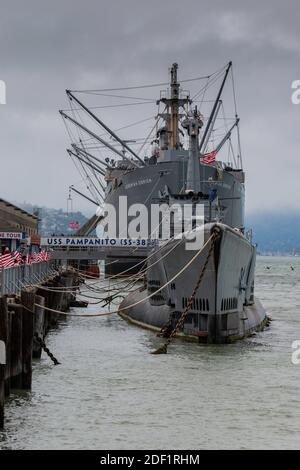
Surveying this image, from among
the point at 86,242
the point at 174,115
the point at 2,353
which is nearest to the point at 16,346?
the point at 2,353

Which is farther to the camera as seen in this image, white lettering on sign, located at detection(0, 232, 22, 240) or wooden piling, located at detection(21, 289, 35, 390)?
white lettering on sign, located at detection(0, 232, 22, 240)

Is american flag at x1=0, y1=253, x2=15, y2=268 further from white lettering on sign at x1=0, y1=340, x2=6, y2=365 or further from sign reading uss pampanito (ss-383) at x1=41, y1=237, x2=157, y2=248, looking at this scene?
sign reading uss pampanito (ss-383) at x1=41, y1=237, x2=157, y2=248

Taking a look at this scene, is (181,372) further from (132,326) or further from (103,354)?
(132,326)

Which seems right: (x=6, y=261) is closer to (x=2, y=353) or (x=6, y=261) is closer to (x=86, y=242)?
(x=2, y=353)

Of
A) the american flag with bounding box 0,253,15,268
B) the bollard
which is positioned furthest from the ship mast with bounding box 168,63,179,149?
the bollard

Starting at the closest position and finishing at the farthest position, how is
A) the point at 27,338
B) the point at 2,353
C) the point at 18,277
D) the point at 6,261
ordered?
the point at 2,353
the point at 27,338
the point at 6,261
the point at 18,277

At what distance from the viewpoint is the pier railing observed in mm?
22906

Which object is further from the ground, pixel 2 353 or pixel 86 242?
pixel 86 242

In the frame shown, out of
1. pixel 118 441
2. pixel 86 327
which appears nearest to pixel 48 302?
pixel 86 327

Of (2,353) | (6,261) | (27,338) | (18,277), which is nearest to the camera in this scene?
(2,353)

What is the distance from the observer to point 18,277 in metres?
27.7

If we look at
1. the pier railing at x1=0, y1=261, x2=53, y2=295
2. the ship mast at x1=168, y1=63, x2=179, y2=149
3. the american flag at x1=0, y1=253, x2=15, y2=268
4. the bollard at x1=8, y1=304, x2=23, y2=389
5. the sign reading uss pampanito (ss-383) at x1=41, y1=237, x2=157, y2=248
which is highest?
the ship mast at x1=168, y1=63, x2=179, y2=149

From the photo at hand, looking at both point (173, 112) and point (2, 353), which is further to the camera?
point (173, 112)

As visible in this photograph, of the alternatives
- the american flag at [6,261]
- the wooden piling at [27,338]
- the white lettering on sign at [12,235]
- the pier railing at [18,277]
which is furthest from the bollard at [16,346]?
the white lettering on sign at [12,235]
